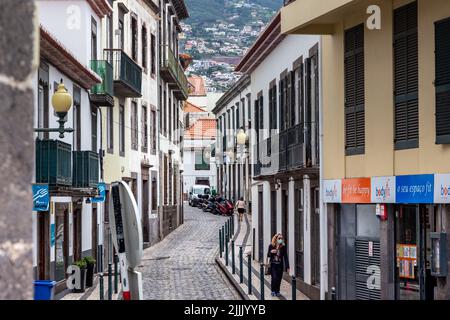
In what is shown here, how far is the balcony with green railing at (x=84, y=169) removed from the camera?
2180cm

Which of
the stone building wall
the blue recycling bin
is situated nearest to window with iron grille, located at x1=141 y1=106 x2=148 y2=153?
the blue recycling bin

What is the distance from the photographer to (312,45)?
20.2 m

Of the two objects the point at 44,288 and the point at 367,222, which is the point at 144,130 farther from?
the point at 44,288

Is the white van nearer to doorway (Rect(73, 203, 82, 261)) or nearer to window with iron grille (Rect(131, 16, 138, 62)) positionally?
window with iron grille (Rect(131, 16, 138, 62))

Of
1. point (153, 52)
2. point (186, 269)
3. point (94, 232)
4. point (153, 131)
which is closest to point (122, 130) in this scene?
point (94, 232)

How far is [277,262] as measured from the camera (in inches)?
808

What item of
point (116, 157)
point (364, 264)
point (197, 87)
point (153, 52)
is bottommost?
point (364, 264)

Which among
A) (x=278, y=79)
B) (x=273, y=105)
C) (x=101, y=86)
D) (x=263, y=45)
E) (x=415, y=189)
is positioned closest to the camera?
(x=415, y=189)

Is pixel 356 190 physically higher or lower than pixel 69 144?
lower

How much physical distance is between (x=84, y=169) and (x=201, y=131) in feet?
192
